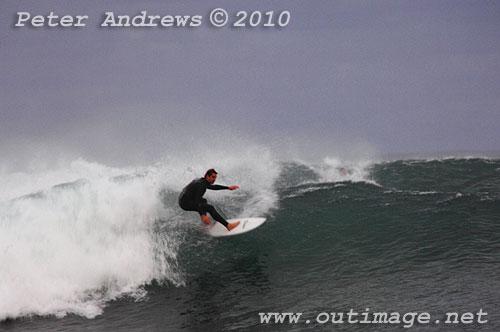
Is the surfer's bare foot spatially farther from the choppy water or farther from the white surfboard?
the choppy water

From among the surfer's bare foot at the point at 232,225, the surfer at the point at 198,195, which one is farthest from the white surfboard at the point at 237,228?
the surfer at the point at 198,195

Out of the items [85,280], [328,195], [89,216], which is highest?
[328,195]

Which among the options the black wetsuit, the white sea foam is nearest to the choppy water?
the white sea foam

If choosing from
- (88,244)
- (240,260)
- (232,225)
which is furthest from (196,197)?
(88,244)

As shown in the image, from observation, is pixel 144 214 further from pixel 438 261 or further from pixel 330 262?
pixel 438 261

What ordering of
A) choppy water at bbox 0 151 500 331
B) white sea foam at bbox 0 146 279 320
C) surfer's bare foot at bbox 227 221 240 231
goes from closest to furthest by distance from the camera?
choppy water at bbox 0 151 500 331 → white sea foam at bbox 0 146 279 320 → surfer's bare foot at bbox 227 221 240 231

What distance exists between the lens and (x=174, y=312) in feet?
23.8

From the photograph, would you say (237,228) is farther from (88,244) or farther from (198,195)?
(88,244)

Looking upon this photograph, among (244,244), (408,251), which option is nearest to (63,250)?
(244,244)

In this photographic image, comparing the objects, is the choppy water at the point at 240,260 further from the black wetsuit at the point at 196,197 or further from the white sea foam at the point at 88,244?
the black wetsuit at the point at 196,197

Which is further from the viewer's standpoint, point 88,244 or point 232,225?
point 232,225

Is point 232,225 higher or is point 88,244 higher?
point 232,225

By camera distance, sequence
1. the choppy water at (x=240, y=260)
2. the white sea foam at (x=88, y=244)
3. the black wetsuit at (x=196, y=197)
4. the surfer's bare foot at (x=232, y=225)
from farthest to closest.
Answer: the surfer's bare foot at (x=232, y=225)
the black wetsuit at (x=196, y=197)
the white sea foam at (x=88, y=244)
the choppy water at (x=240, y=260)

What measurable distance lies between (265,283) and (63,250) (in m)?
4.73
